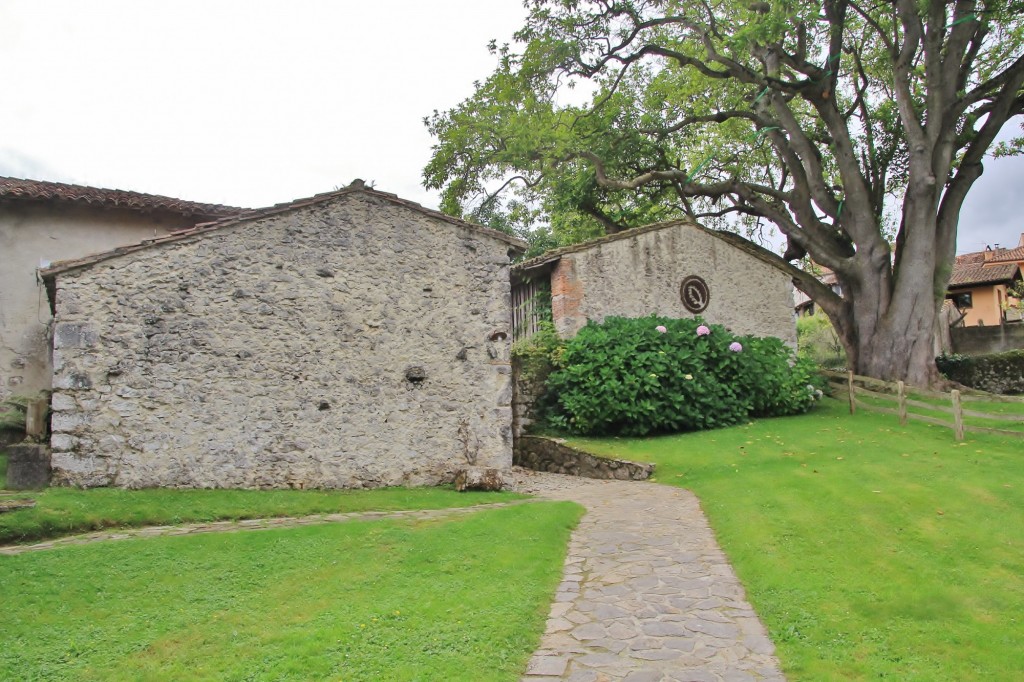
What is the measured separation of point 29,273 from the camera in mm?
13211

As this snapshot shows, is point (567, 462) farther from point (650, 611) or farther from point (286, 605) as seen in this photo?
point (286, 605)

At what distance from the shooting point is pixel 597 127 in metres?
19.8

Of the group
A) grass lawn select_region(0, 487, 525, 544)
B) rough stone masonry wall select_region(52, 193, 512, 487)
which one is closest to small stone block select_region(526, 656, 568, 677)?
grass lawn select_region(0, 487, 525, 544)

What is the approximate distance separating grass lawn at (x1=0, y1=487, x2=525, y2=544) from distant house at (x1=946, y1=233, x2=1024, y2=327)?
34.4 meters

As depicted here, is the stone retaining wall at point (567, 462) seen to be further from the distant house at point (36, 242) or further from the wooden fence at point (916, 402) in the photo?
the distant house at point (36, 242)

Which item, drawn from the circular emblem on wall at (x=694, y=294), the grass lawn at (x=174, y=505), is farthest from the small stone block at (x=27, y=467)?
the circular emblem on wall at (x=694, y=294)

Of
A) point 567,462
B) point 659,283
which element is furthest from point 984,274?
point 567,462

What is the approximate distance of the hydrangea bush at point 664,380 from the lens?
13805mm

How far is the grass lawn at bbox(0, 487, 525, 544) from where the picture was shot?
7.43 metres

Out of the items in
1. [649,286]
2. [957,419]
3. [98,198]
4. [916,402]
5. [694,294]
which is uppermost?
[98,198]

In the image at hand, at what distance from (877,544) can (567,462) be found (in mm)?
6893

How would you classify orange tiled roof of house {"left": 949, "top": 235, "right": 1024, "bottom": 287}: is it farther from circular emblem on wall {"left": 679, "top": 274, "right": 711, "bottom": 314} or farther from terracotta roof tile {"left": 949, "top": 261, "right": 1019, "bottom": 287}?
circular emblem on wall {"left": 679, "top": 274, "right": 711, "bottom": 314}

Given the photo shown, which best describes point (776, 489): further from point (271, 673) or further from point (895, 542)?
point (271, 673)

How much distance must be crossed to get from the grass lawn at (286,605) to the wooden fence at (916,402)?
8562 mm
